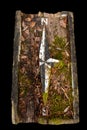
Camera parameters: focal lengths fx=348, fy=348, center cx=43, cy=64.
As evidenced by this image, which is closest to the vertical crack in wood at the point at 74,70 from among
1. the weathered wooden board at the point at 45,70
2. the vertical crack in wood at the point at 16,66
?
the weathered wooden board at the point at 45,70

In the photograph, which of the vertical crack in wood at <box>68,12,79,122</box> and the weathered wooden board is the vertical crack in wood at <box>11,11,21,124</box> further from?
the vertical crack in wood at <box>68,12,79,122</box>

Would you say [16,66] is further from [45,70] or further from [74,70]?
[74,70]

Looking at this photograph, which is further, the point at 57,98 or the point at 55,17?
the point at 55,17

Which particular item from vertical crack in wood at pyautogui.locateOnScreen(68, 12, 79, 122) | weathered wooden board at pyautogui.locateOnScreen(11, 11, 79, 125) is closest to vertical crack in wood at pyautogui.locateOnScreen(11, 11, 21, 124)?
weathered wooden board at pyautogui.locateOnScreen(11, 11, 79, 125)

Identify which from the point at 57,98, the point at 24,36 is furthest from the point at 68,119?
the point at 24,36

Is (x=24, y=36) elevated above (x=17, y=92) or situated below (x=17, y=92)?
above

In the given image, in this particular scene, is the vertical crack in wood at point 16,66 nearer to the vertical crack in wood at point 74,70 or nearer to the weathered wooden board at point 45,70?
the weathered wooden board at point 45,70

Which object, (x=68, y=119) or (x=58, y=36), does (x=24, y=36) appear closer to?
(x=58, y=36)

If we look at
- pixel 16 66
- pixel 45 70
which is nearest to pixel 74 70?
pixel 45 70
